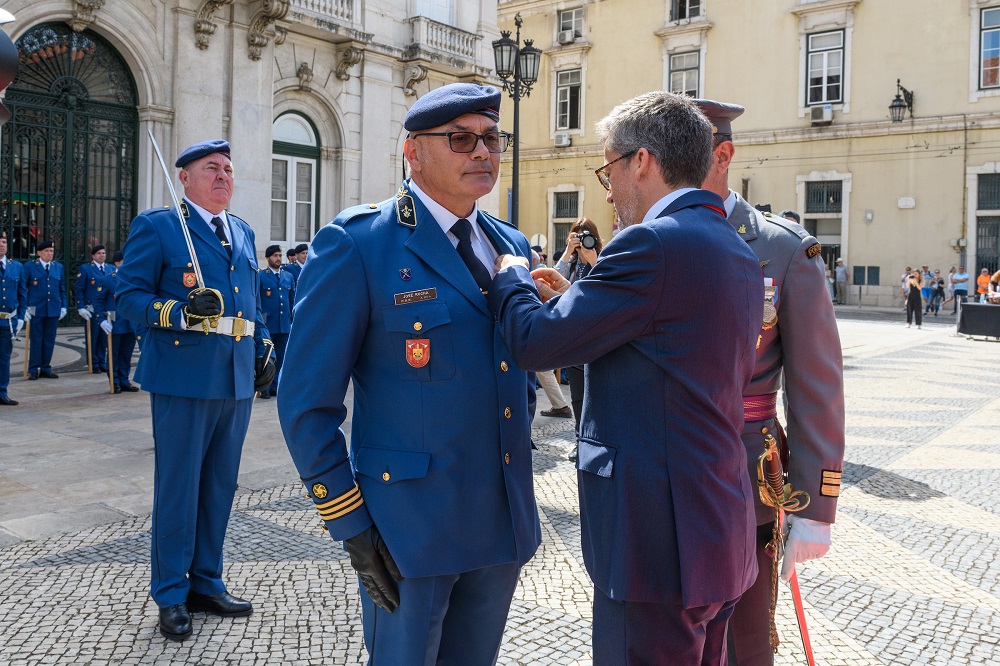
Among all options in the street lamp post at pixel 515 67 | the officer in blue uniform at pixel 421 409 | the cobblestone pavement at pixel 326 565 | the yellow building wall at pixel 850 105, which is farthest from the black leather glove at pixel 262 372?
the yellow building wall at pixel 850 105

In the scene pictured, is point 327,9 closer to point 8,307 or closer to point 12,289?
point 12,289

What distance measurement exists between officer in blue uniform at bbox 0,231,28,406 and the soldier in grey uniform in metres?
9.60

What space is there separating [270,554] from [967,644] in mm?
3485

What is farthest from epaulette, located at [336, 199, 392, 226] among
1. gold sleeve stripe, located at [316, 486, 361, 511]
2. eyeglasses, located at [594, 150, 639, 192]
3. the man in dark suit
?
gold sleeve stripe, located at [316, 486, 361, 511]

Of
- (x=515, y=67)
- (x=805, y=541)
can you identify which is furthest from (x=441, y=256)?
(x=515, y=67)

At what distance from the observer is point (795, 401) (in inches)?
105

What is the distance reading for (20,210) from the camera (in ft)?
47.0

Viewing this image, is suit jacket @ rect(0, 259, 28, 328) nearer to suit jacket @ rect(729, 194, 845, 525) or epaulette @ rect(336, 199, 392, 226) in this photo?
epaulette @ rect(336, 199, 392, 226)

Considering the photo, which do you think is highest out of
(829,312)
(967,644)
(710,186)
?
(710,186)

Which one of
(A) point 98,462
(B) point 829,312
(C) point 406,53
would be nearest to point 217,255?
(B) point 829,312

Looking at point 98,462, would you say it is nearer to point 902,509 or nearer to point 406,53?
point 902,509

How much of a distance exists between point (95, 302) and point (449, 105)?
11.0 m

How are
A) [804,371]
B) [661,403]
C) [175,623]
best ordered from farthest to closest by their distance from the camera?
1. [175,623]
2. [804,371]
3. [661,403]

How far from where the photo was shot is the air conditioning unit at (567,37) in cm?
3456
